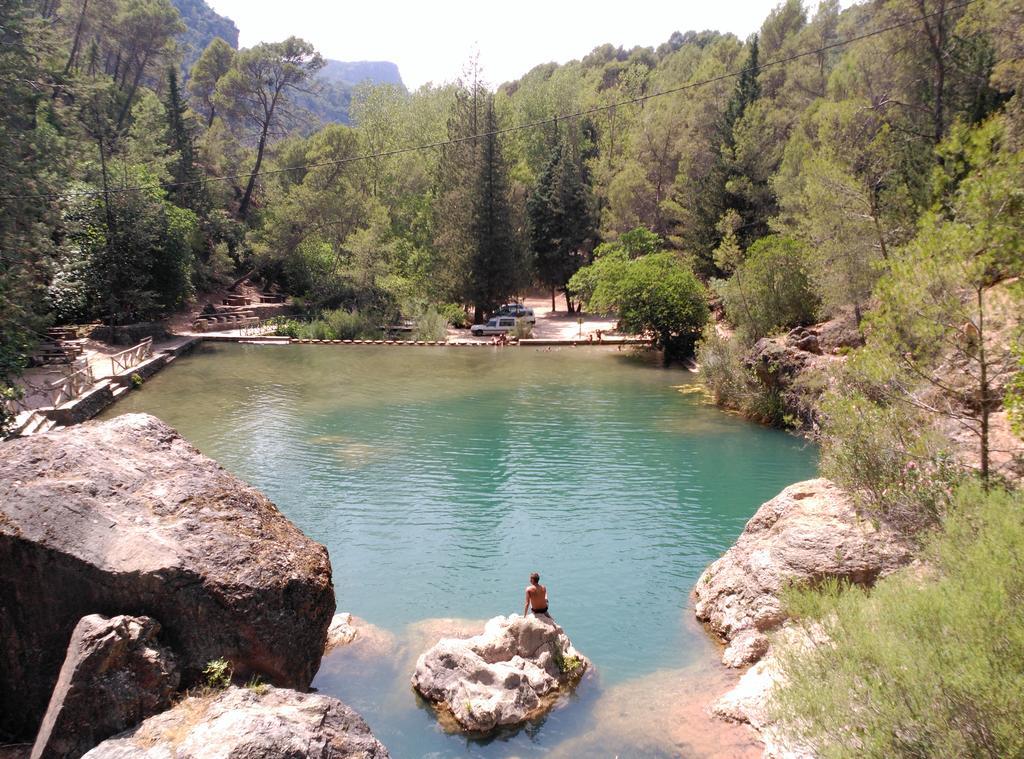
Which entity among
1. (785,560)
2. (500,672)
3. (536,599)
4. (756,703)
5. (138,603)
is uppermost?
(138,603)

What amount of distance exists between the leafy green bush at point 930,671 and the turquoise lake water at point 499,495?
322cm

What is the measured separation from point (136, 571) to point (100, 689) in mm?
1118

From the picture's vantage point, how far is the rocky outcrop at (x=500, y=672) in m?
9.16

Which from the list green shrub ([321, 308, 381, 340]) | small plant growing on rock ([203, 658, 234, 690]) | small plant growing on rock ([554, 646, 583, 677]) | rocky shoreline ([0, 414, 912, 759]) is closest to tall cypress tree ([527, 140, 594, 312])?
green shrub ([321, 308, 381, 340])

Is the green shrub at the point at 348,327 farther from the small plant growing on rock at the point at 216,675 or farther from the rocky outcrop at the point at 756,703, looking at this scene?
the small plant growing on rock at the point at 216,675

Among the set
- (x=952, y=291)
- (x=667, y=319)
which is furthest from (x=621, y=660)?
(x=667, y=319)

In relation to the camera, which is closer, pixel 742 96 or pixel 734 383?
pixel 734 383

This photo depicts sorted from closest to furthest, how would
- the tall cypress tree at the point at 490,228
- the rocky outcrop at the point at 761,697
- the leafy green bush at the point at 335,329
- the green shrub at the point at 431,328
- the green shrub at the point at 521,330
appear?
the rocky outcrop at the point at 761,697 < the green shrub at the point at 521,330 < the green shrub at the point at 431,328 < the leafy green bush at the point at 335,329 < the tall cypress tree at the point at 490,228

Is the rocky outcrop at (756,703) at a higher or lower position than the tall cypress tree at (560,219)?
lower

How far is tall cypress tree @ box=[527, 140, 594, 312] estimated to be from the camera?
2009 inches

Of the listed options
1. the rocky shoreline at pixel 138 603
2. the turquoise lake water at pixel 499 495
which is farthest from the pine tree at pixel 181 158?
the rocky shoreline at pixel 138 603

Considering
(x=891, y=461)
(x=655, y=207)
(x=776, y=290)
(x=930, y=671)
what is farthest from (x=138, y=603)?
(x=655, y=207)

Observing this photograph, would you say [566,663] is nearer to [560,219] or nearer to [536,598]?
[536,598]

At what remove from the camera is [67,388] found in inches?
901
